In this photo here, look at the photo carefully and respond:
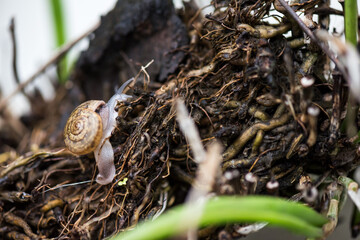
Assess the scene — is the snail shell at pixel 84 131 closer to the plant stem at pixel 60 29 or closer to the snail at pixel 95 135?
the snail at pixel 95 135

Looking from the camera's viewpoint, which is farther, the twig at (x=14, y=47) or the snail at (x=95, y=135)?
the twig at (x=14, y=47)

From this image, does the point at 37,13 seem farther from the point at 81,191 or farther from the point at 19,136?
the point at 81,191

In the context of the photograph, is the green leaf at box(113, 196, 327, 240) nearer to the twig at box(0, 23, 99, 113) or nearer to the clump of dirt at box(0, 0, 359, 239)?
the clump of dirt at box(0, 0, 359, 239)

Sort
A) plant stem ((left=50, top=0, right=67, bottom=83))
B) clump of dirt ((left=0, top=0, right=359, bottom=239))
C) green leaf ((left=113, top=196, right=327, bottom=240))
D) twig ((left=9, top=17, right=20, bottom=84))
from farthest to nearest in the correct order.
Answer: plant stem ((left=50, top=0, right=67, bottom=83)), twig ((left=9, top=17, right=20, bottom=84)), clump of dirt ((left=0, top=0, right=359, bottom=239)), green leaf ((left=113, top=196, right=327, bottom=240))

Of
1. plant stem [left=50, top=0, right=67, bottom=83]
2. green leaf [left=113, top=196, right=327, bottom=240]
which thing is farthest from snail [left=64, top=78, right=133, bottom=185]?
plant stem [left=50, top=0, right=67, bottom=83]

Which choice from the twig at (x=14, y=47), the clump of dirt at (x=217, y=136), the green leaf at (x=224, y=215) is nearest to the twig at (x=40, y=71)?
the twig at (x=14, y=47)

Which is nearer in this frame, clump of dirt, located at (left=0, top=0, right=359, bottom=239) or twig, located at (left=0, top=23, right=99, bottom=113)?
clump of dirt, located at (left=0, top=0, right=359, bottom=239)

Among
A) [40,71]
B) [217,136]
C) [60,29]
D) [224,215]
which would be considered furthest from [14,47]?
[224,215]
